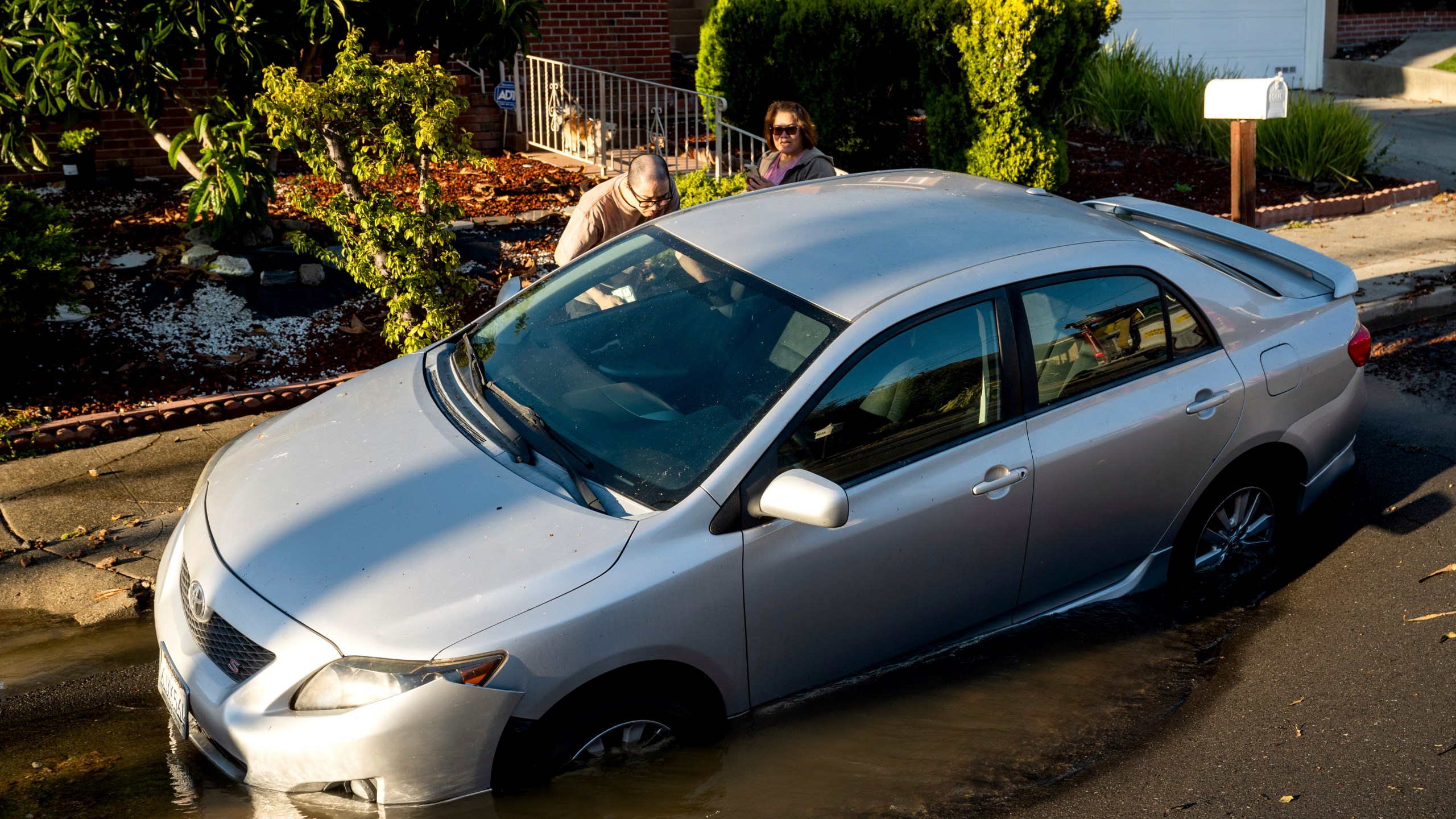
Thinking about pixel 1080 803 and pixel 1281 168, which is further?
pixel 1281 168

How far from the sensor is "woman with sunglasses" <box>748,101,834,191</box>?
6883mm

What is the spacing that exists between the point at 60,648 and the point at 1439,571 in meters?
5.65

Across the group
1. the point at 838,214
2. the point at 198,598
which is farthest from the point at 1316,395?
the point at 198,598

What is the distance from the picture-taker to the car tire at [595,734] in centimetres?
336

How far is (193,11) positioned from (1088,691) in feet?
19.4

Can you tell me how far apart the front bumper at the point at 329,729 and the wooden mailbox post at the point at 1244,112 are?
6265 millimetres

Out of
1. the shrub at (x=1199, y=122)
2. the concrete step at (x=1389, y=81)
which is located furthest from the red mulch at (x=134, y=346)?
the concrete step at (x=1389, y=81)

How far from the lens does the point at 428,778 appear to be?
327 cm

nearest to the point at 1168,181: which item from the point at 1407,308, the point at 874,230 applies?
the point at 1407,308

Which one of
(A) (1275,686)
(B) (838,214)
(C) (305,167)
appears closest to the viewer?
(A) (1275,686)

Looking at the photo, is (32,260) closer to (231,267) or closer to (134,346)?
(134,346)

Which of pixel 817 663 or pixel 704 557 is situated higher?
pixel 704 557

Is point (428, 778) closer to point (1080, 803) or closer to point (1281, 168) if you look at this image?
point (1080, 803)

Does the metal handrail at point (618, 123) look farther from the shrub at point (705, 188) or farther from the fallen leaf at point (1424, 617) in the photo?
the fallen leaf at point (1424, 617)
